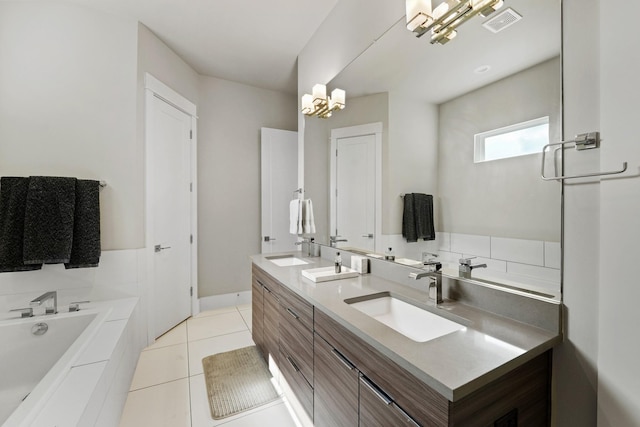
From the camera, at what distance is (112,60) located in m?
2.34

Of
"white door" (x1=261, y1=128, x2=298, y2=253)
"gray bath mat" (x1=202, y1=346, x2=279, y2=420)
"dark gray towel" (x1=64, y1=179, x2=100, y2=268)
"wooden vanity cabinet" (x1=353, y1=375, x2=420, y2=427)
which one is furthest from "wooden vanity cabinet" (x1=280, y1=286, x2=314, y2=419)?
"white door" (x1=261, y1=128, x2=298, y2=253)

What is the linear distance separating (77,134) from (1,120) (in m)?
0.46

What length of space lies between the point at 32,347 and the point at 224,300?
189cm

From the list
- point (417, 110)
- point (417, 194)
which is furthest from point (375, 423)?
point (417, 110)

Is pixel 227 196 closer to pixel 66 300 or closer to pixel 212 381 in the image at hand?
pixel 66 300

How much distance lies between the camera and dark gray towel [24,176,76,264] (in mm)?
1993

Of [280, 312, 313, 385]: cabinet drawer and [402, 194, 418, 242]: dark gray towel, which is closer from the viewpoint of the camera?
[280, 312, 313, 385]: cabinet drawer

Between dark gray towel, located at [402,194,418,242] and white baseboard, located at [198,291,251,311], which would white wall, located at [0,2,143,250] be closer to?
white baseboard, located at [198,291,251,311]

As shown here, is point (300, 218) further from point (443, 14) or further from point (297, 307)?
point (443, 14)

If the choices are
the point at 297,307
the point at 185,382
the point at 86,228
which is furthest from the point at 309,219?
the point at 86,228

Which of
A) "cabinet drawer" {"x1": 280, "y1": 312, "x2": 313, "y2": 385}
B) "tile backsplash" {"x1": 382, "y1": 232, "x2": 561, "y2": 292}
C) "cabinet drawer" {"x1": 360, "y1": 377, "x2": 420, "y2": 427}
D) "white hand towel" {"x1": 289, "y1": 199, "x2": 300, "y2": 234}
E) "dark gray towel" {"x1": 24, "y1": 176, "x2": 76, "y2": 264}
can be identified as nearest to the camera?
"cabinet drawer" {"x1": 360, "y1": 377, "x2": 420, "y2": 427}

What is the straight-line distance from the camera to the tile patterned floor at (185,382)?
5.46 ft

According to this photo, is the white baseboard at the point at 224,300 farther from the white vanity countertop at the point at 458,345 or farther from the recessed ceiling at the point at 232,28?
the recessed ceiling at the point at 232,28

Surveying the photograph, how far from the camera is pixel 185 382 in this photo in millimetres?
2029
